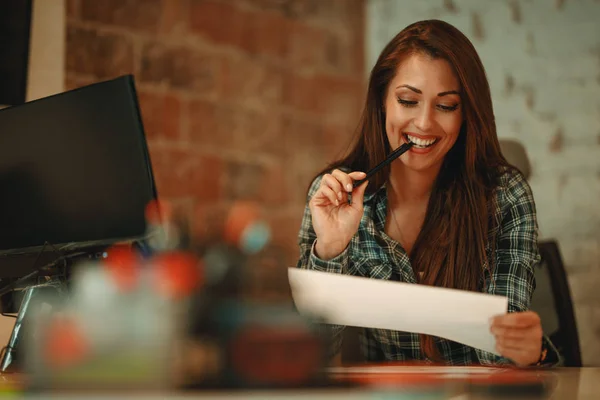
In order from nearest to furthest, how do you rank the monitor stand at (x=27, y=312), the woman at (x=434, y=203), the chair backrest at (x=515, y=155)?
the monitor stand at (x=27, y=312) < the woman at (x=434, y=203) < the chair backrest at (x=515, y=155)

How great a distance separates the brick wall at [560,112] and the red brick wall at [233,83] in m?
0.71

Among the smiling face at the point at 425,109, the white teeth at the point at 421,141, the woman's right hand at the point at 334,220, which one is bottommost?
the woman's right hand at the point at 334,220

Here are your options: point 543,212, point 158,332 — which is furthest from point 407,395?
point 543,212

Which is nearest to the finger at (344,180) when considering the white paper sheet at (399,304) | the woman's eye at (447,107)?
the woman's eye at (447,107)

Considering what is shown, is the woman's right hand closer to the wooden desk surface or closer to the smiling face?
the smiling face

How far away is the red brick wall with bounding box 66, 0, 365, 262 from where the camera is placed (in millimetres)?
2260

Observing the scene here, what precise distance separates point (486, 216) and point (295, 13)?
1.59 meters

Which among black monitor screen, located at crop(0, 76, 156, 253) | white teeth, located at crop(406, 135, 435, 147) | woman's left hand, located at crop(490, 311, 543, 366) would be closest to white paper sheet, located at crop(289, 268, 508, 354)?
woman's left hand, located at crop(490, 311, 543, 366)

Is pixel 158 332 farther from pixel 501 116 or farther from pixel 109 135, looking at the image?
pixel 501 116

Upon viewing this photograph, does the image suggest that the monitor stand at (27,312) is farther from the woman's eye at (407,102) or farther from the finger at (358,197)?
the woman's eye at (407,102)

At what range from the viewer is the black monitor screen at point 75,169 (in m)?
1.01

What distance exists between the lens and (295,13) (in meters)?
2.77

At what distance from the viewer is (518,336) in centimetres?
99

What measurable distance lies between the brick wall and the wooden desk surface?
1.35 metres
